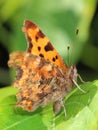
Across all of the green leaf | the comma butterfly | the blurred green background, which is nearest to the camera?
the green leaf

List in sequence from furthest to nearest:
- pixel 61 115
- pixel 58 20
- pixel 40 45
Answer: pixel 58 20 < pixel 40 45 < pixel 61 115

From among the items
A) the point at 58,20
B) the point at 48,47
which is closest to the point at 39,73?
the point at 48,47

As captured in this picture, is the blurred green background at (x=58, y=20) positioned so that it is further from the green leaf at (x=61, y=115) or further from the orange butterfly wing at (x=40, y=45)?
the green leaf at (x=61, y=115)

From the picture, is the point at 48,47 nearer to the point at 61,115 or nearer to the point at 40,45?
the point at 40,45

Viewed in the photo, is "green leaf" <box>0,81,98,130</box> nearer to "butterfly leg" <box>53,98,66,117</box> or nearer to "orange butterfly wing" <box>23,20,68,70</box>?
"butterfly leg" <box>53,98,66,117</box>

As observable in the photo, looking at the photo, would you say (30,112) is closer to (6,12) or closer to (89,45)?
(6,12)

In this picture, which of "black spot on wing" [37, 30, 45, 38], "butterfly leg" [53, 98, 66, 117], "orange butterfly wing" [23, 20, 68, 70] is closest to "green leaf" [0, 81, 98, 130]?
"butterfly leg" [53, 98, 66, 117]

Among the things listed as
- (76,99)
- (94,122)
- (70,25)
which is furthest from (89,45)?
(94,122)
